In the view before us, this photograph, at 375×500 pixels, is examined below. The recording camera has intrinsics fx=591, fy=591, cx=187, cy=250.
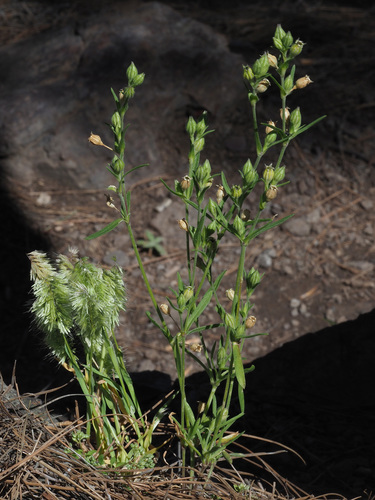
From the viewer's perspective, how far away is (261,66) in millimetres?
1257

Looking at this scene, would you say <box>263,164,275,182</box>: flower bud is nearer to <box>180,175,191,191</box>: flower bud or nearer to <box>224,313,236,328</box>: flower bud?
<box>180,175,191,191</box>: flower bud

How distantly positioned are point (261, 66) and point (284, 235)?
2.46 m

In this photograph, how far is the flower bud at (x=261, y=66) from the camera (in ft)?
4.11

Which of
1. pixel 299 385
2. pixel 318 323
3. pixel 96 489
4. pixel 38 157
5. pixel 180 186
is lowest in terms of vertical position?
pixel 318 323

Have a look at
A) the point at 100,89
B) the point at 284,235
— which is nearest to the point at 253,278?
the point at 284,235

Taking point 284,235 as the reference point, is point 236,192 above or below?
above

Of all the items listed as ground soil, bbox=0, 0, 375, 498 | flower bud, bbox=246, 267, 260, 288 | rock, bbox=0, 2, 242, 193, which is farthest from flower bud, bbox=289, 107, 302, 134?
rock, bbox=0, 2, 242, 193

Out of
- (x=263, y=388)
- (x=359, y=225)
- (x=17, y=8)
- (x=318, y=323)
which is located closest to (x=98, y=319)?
(x=263, y=388)

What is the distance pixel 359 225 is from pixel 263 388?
1.72 metres

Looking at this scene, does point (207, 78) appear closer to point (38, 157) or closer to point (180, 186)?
point (38, 157)

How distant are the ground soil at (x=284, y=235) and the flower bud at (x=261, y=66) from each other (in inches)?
77.3

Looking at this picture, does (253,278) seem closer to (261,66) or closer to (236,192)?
(236,192)

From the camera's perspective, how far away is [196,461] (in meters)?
1.65

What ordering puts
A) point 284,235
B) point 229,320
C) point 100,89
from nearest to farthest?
point 229,320 → point 284,235 → point 100,89
